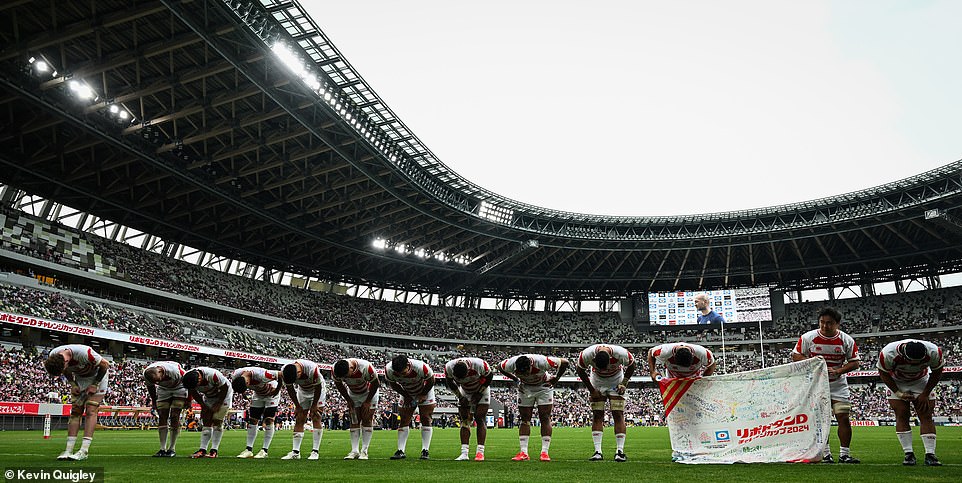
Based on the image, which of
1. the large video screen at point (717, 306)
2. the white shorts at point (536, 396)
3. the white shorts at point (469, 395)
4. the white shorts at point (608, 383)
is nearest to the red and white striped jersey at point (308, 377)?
the white shorts at point (469, 395)

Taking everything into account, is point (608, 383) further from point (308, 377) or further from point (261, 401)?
point (261, 401)

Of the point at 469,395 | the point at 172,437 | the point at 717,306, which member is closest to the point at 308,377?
the point at 172,437

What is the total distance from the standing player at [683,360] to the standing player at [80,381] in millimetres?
10497

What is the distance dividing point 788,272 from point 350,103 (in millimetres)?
51371

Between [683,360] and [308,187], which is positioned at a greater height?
[308,187]

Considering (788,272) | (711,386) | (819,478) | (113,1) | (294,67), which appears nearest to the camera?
(819,478)

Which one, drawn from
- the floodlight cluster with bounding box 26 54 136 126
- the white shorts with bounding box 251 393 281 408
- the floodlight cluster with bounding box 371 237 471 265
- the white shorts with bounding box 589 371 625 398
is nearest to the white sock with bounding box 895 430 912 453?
the white shorts with bounding box 589 371 625 398

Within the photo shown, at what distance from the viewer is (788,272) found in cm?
6738

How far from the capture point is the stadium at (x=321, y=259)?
85.2 feet

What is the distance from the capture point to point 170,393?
46.9 ft

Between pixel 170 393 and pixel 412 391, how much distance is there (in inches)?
214

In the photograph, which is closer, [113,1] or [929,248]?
[113,1]

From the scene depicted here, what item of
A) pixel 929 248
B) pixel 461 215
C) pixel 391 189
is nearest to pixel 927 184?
pixel 929 248

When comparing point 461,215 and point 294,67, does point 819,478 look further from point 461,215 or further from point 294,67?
point 461,215
